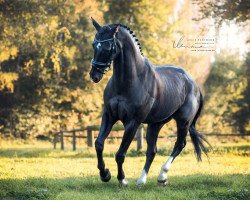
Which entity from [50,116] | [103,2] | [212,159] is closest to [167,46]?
[103,2]

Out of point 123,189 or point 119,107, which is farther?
point 123,189

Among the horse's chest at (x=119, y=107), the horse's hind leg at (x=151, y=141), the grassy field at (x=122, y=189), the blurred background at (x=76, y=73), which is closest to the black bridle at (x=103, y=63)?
the horse's chest at (x=119, y=107)

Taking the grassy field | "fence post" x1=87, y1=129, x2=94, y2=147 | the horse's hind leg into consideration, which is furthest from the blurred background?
the horse's hind leg

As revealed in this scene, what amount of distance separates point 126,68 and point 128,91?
0.38m

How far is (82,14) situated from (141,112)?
21103 mm

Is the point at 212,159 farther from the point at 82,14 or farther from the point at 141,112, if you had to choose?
the point at 82,14

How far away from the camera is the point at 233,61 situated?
120ft

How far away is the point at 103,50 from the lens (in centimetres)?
727

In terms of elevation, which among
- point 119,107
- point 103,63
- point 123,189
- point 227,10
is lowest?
point 123,189

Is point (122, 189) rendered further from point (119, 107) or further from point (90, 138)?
point (90, 138)

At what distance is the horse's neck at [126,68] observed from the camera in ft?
25.2

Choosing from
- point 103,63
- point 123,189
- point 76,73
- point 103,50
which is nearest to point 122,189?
point 123,189

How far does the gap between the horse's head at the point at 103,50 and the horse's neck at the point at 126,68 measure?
1.00 ft

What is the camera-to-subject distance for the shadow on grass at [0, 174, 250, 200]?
24.0 feet
